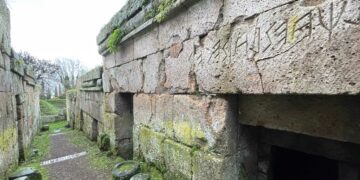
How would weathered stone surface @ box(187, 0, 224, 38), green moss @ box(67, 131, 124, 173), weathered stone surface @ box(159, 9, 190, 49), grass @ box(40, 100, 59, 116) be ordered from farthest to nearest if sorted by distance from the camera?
grass @ box(40, 100, 59, 116), green moss @ box(67, 131, 124, 173), weathered stone surface @ box(159, 9, 190, 49), weathered stone surface @ box(187, 0, 224, 38)

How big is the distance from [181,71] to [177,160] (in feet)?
3.02

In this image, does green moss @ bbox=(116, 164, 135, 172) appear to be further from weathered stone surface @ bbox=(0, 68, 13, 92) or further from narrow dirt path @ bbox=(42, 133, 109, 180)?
weathered stone surface @ bbox=(0, 68, 13, 92)

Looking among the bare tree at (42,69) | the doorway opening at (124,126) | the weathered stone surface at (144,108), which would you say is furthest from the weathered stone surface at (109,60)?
the bare tree at (42,69)

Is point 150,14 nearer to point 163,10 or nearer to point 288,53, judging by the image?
point 163,10

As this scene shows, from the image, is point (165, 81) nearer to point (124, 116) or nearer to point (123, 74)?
point (123, 74)

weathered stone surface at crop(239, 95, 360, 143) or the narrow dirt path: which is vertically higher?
weathered stone surface at crop(239, 95, 360, 143)

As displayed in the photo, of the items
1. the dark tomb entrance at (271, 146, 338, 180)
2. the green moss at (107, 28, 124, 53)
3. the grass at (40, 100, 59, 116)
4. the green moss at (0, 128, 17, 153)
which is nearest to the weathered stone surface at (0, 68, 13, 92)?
the green moss at (0, 128, 17, 153)

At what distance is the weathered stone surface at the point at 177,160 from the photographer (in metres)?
2.45

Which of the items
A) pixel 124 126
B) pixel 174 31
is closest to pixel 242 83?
pixel 174 31

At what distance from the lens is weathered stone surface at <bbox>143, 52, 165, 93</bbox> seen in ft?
9.56

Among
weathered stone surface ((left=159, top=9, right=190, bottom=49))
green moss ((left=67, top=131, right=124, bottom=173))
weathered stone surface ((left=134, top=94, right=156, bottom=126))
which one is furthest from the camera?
green moss ((left=67, top=131, right=124, bottom=173))

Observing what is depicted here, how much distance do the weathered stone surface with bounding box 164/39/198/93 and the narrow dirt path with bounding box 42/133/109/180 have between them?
6.80 feet

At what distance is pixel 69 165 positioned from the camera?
188 inches

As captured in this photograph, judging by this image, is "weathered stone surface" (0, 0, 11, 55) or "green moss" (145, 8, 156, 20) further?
"weathered stone surface" (0, 0, 11, 55)
